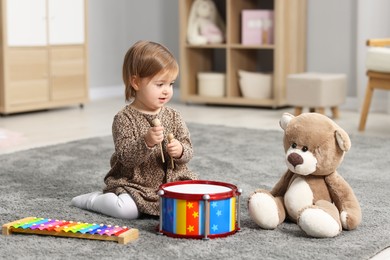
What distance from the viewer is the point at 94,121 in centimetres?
403

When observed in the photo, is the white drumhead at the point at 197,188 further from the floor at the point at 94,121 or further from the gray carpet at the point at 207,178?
the floor at the point at 94,121

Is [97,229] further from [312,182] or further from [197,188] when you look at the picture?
[312,182]

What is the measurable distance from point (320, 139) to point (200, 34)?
3024 mm

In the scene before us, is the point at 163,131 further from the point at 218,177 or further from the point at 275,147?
the point at 275,147

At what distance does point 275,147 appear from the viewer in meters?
3.09

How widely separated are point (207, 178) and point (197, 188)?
0.69 metres

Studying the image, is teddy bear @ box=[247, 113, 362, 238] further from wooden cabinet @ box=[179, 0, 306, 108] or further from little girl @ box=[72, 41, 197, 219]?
wooden cabinet @ box=[179, 0, 306, 108]

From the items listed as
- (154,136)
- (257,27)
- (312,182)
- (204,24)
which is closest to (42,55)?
(204,24)

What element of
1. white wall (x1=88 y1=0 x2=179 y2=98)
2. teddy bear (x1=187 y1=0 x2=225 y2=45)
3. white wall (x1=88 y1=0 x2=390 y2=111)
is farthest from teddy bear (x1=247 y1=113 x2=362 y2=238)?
white wall (x1=88 y1=0 x2=179 y2=98)

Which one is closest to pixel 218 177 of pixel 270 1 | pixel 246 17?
pixel 246 17

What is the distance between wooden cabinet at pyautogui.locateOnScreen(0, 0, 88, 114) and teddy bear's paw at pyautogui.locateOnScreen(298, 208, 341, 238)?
8.95 ft

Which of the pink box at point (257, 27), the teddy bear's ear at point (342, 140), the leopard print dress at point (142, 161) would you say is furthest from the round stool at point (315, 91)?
the teddy bear's ear at point (342, 140)

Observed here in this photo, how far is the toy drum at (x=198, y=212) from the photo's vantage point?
169cm

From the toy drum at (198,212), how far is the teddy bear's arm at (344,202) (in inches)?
9.9
